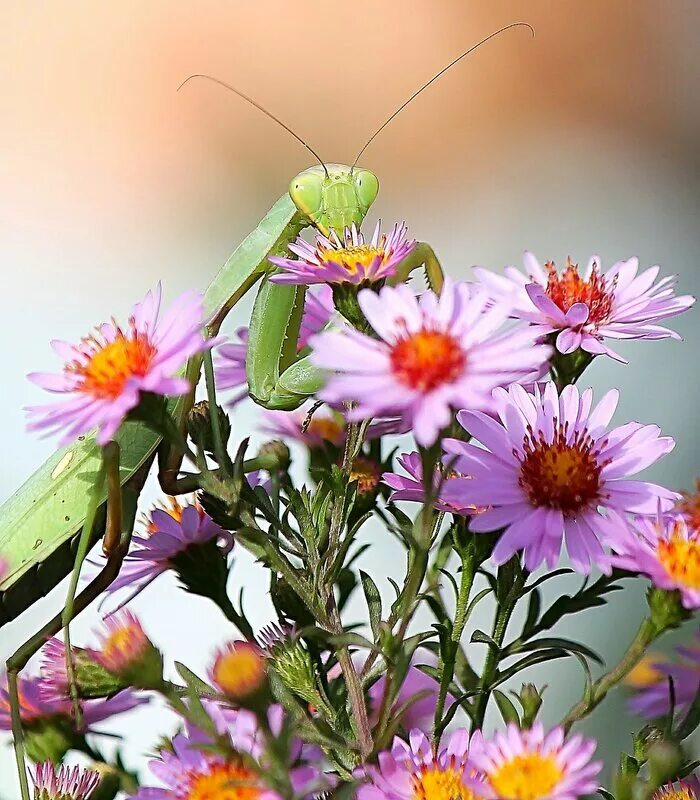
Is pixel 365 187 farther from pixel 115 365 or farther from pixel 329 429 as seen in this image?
pixel 115 365

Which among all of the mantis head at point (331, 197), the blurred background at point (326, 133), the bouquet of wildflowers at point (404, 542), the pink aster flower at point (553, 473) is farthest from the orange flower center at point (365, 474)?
the blurred background at point (326, 133)

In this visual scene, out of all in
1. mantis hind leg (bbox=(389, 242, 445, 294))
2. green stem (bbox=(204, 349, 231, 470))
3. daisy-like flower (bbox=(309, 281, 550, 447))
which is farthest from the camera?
mantis hind leg (bbox=(389, 242, 445, 294))

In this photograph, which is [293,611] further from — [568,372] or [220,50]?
[220,50]

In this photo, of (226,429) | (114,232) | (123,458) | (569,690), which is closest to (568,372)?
(226,429)

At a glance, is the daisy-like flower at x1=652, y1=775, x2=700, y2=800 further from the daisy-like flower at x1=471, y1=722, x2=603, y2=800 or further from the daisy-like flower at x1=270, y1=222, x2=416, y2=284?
the daisy-like flower at x1=270, y1=222, x2=416, y2=284

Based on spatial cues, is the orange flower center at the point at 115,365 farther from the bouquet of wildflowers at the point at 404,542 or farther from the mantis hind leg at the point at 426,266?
the mantis hind leg at the point at 426,266

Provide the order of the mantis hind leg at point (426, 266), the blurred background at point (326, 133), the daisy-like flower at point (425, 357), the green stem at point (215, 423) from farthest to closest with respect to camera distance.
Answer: the blurred background at point (326, 133)
the mantis hind leg at point (426, 266)
the green stem at point (215, 423)
the daisy-like flower at point (425, 357)

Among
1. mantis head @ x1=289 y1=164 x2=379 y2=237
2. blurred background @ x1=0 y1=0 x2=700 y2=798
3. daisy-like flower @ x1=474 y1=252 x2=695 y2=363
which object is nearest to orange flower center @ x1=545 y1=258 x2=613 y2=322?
daisy-like flower @ x1=474 y1=252 x2=695 y2=363

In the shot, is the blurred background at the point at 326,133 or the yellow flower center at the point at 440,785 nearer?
the yellow flower center at the point at 440,785
